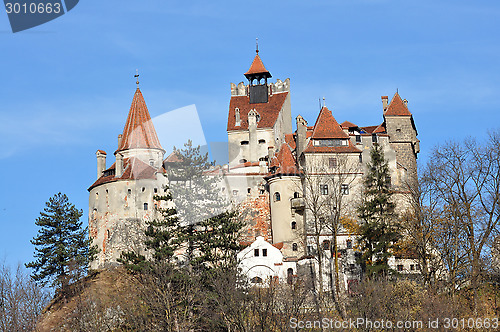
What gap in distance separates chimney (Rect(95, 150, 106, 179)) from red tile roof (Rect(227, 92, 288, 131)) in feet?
40.5

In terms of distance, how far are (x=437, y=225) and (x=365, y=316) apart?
12019 mm

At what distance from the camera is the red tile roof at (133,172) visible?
73500 mm

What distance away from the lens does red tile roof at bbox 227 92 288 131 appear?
78.8m

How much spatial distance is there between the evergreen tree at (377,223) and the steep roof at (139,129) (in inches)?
974

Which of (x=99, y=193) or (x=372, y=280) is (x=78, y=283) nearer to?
(x=99, y=193)

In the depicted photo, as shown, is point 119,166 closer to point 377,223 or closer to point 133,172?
point 133,172

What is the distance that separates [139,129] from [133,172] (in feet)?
23.0

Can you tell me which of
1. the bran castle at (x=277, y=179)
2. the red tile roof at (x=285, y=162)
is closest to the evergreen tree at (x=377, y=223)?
the bran castle at (x=277, y=179)

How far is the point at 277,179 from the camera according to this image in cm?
6831

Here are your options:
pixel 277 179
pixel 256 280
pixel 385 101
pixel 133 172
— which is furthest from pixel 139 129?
pixel 256 280

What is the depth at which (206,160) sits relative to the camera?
61875 mm

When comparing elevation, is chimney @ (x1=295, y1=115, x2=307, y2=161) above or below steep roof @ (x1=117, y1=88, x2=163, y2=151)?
below

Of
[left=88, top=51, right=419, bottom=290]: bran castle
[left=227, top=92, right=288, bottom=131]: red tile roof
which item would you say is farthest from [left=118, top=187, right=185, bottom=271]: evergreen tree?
[left=227, top=92, right=288, bottom=131]: red tile roof

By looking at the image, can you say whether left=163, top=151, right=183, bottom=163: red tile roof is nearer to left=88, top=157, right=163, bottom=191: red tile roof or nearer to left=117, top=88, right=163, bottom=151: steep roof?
left=88, top=157, right=163, bottom=191: red tile roof
